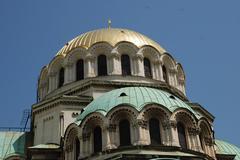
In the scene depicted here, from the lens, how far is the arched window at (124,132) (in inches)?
819

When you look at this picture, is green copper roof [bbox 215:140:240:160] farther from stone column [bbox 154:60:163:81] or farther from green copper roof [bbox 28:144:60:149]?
green copper roof [bbox 28:144:60:149]

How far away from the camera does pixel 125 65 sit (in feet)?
94.0

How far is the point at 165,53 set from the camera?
30016 millimetres

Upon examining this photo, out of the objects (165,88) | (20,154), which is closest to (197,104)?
(165,88)

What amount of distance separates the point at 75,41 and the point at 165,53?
5.71m

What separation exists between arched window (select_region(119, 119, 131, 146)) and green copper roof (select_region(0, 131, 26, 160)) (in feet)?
23.1

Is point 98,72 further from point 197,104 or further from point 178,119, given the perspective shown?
point 178,119

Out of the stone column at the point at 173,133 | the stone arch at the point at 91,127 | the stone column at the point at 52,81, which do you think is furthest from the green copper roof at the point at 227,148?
the stone column at the point at 52,81

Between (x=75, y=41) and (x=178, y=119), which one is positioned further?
(x=75, y=41)

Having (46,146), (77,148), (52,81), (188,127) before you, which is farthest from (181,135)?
(52,81)

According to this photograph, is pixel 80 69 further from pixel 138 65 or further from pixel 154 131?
pixel 154 131

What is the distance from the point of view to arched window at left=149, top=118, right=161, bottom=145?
824 inches

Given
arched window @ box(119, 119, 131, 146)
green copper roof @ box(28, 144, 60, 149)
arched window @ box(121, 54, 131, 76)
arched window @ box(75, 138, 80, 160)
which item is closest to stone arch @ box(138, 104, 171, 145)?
arched window @ box(119, 119, 131, 146)

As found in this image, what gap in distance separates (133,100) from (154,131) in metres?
1.80
